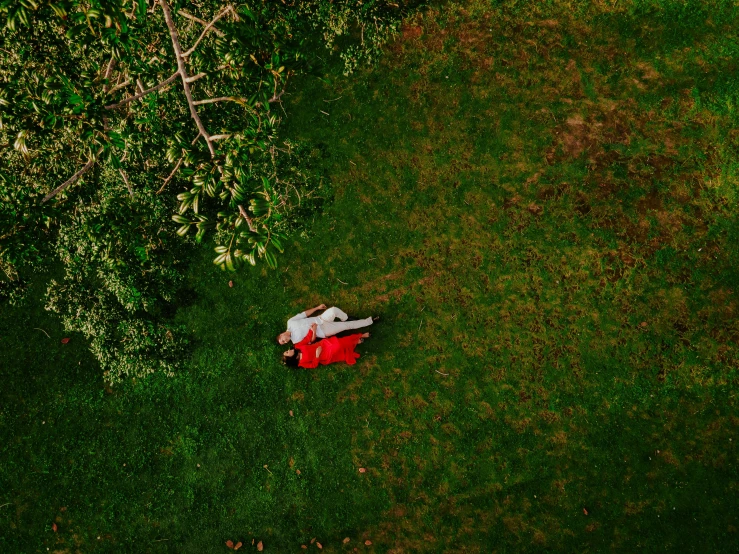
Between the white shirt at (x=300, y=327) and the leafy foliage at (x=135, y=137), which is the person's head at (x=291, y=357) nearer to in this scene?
the white shirt at (x=300, y=327)

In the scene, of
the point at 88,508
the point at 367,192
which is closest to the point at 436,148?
the point at 367,192

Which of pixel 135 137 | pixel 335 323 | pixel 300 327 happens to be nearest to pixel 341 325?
pixel 335 323

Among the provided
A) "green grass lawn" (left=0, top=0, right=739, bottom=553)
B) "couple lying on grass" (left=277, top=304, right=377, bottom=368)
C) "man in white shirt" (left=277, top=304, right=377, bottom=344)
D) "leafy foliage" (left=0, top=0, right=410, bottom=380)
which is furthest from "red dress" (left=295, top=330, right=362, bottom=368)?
"leafy foliage" (left=0, top=0, right=410, bottom=380)

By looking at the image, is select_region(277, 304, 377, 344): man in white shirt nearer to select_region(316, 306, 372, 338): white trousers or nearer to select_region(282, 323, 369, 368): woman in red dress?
select_region(316, 306, 372, 338): white trousers

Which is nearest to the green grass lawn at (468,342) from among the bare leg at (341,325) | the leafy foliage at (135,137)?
the bare leg at (341,325)

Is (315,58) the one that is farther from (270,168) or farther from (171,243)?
(171,243)

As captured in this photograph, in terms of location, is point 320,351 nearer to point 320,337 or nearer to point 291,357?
point 320,337

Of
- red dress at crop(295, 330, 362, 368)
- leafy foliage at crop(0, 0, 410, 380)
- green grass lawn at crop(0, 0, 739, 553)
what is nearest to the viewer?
leafy foliage at crop(0, 0, 410, 380)
